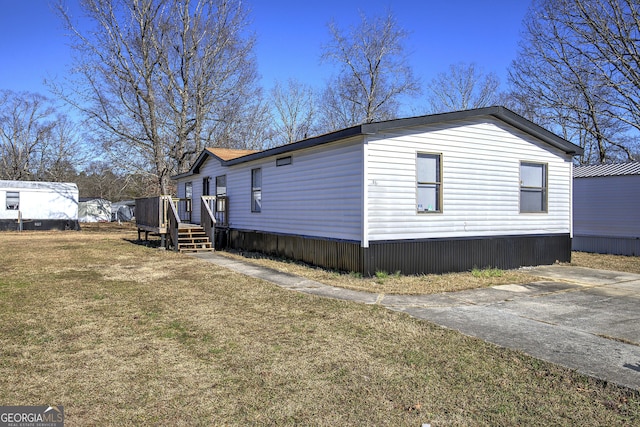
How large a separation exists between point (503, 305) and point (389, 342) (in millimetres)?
2802

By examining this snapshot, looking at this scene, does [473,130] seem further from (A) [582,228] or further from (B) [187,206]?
(B) [187,206]

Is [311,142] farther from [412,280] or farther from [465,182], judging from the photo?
[412,280]

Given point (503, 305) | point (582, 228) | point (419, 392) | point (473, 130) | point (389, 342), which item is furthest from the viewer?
point (582, 228)

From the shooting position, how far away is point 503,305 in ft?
21.9

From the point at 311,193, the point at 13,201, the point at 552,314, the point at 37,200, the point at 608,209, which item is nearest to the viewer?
the point at 552,314

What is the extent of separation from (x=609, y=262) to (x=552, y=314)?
807 cm

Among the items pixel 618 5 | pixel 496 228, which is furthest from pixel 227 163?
pixel 618 5

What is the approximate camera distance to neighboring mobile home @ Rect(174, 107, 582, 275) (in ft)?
29.3

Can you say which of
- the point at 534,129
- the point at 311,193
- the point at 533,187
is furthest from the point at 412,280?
the point at 534,129

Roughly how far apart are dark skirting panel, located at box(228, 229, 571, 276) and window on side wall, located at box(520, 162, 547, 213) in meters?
0.75

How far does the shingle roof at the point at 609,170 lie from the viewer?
1472 centimetres

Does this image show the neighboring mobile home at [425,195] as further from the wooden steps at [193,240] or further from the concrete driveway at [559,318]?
the wooden steps at [193,240]

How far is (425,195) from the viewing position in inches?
375

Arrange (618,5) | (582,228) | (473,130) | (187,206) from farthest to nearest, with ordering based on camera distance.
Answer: (187,206) → (618,5) → (582,228) → (473,130)
